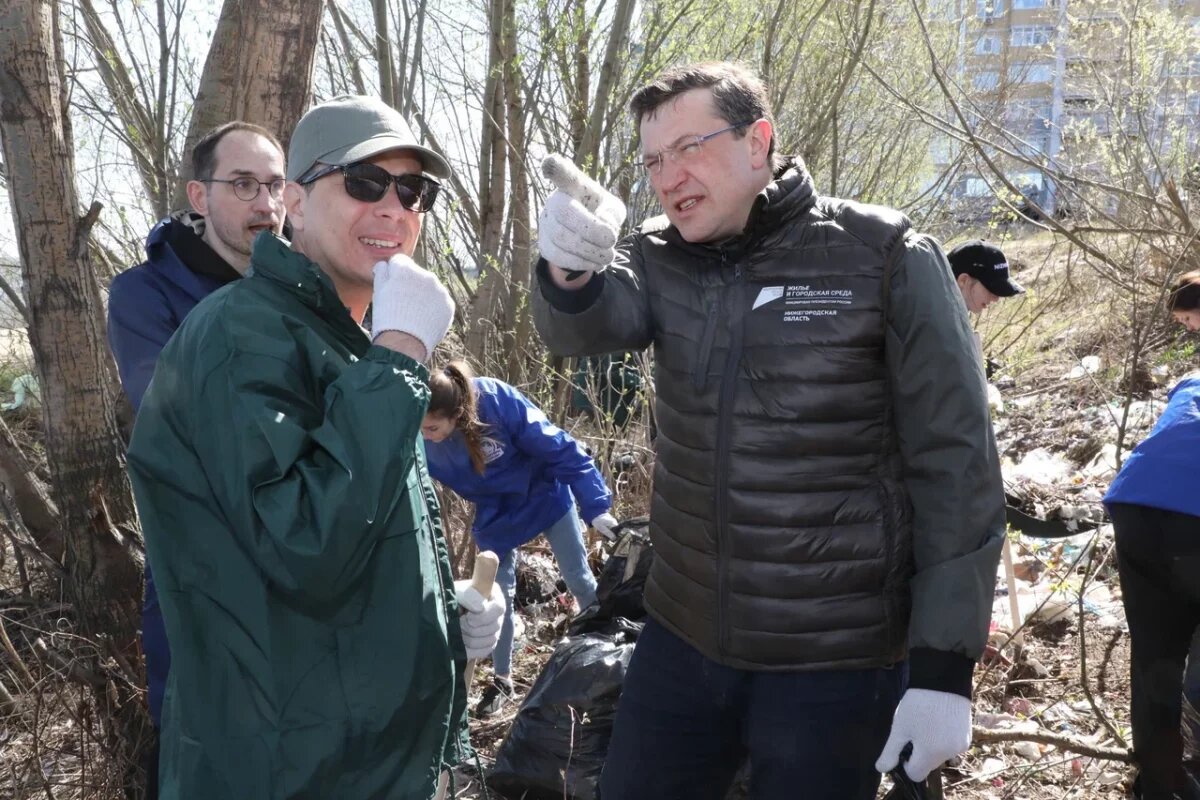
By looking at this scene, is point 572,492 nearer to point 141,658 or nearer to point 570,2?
point 141,658

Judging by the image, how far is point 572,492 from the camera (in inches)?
184

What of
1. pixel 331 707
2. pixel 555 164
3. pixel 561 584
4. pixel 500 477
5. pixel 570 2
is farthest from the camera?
pixel 570 2

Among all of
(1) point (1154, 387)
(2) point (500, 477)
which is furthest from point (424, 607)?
(1) point (1154, 387)

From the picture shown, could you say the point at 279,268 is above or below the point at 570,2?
below

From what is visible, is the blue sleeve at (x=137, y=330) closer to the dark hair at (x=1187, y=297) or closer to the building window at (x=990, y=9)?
the dark hair at (x=1187, y=297)

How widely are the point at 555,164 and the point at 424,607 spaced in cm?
91

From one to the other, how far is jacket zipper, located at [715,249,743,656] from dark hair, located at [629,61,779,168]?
0.42m

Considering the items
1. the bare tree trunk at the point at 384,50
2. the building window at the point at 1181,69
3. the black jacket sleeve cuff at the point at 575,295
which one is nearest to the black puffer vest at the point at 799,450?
the black jacket sleeve cuff at the point at 575,295

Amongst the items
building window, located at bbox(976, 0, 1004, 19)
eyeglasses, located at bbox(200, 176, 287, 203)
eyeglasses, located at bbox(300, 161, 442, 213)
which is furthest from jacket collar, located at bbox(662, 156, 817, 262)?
building window, located at bbox(976, 0, 1004, 19)

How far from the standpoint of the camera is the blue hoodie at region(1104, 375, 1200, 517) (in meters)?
2.88

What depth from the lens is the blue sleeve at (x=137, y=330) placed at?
108 inches

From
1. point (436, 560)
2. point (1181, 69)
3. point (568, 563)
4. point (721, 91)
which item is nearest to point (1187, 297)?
point (721, 91)

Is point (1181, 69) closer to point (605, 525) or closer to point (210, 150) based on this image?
point (605, 525)

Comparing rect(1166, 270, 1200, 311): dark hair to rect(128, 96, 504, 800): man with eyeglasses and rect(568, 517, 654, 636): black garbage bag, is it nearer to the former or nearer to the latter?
rect(568, 517, 654, 636): black garbage bag
